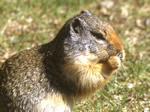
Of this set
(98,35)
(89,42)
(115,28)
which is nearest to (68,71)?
(89,42)

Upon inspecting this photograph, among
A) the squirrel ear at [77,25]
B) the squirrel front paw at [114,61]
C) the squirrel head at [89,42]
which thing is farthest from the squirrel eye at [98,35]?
the squirrel front paw at [114,61]

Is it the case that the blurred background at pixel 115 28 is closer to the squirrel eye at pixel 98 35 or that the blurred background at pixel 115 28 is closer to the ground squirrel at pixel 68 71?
the ground squirrel at pixel 68 71

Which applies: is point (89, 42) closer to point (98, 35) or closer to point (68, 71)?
point (98, 35)

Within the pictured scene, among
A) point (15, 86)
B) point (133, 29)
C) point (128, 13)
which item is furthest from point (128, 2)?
point (15, 86)

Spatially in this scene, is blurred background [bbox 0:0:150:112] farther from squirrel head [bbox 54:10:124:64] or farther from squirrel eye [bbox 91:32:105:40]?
squirrel eye [bbox 91:32:105:40]

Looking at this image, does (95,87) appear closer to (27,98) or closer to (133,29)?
(27,98)

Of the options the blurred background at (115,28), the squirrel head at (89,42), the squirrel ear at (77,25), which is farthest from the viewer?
the blurred background at (115,28)

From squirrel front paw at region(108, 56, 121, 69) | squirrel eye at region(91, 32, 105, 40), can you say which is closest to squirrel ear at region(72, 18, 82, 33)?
squirrel eye at region(91, 32, 105, 40)

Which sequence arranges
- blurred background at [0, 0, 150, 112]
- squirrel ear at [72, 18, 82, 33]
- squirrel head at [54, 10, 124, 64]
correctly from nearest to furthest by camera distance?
squirrel head at [54, 10, 124, 64] < squirrel ear at [72, 18, 82, 33] < blurred background at [0, 0, 150, 112]
